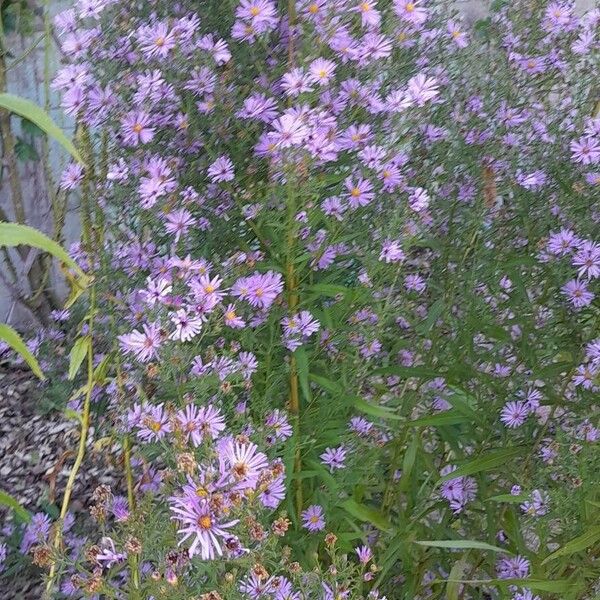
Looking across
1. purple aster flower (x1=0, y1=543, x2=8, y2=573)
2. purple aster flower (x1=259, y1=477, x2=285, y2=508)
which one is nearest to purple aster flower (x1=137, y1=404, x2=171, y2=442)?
purple aster flower (x1=259, y1=477, x2=285, y2=508)

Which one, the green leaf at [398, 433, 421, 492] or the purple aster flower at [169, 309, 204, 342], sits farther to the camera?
the green leaf at [398, 433, 421, 492]

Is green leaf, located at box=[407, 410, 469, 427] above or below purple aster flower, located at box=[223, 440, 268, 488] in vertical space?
below

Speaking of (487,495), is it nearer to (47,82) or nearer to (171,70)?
(171,70)

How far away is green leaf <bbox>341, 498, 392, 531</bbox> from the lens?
137cm

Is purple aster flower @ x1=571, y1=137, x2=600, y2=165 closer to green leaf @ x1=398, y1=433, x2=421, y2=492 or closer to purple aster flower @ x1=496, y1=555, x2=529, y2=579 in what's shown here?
green leaf @ x1=398, y1=433, x2=421, y2=492

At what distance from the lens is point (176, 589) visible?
888mm

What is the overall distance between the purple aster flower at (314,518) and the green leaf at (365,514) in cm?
5

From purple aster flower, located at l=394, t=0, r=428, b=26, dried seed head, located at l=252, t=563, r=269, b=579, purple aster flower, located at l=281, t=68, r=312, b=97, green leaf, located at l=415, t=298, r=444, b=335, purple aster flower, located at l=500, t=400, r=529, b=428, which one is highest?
purple aster flower, located at l=394, t=0, r=428, b=26

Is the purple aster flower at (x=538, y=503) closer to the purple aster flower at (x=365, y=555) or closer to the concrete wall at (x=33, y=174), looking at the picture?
the purple aster flower at (x=365, y=555)

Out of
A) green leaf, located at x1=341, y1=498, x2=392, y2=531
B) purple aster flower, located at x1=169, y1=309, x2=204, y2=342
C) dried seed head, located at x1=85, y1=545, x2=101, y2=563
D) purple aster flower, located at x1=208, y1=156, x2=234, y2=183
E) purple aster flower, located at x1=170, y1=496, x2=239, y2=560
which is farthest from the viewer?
green leaf, located at x1=341, y1=498, x2=392, y2=531

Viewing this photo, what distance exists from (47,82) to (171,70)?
190 centimetres

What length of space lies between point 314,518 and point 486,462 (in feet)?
1.00

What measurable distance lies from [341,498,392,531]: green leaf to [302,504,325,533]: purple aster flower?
0.05 metres

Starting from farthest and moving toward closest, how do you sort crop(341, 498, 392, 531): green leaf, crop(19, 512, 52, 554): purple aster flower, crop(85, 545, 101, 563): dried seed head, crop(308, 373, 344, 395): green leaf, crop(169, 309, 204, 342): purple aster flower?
crop(19, 512, 52, 554): purple aster flower → crop(341, 498, 392, 531): green leaf → crop(308, 373, 344, 395): green leaf → crop(169, 309, 204, 342): purple aster flower → crop(85, 545, 101, 563): dried seed head
